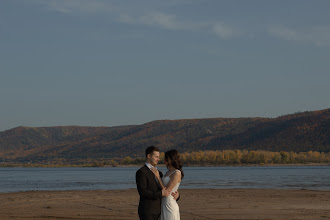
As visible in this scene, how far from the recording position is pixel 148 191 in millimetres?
11883

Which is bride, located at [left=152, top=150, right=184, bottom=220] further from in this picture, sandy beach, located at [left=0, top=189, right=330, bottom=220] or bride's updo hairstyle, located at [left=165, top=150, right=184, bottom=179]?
sandy beach, located at [left=0, top=189, right=330, bottom=220]

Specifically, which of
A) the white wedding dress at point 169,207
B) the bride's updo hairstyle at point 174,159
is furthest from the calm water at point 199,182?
the bride's updo hairstyle at point 174,159

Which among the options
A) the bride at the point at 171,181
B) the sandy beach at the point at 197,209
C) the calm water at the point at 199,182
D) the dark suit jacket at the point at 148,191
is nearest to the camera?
the dark suit jacket at the point at 148,191

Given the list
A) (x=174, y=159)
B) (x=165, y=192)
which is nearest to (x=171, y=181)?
(x=165, y=192)

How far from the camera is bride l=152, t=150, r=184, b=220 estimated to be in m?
12.0

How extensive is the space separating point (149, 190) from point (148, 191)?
7 centimetres

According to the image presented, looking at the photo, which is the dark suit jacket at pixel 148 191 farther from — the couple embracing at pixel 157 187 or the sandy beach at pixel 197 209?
the sandy beach at pixel 197 209

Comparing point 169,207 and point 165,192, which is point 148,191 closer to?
point 165,192

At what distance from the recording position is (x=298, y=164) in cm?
19912

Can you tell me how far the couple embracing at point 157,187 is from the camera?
1190 cm

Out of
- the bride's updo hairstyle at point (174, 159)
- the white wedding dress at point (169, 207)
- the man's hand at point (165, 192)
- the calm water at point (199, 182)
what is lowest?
the calm water at point (199, 182)

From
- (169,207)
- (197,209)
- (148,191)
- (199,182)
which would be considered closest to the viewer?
(148,191)

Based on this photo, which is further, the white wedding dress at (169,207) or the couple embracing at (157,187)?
the white wedding dress at (169,207)

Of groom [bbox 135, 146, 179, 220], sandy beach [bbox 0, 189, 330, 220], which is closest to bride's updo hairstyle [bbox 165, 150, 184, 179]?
groom [bbox 135, 146, 179, 220]
